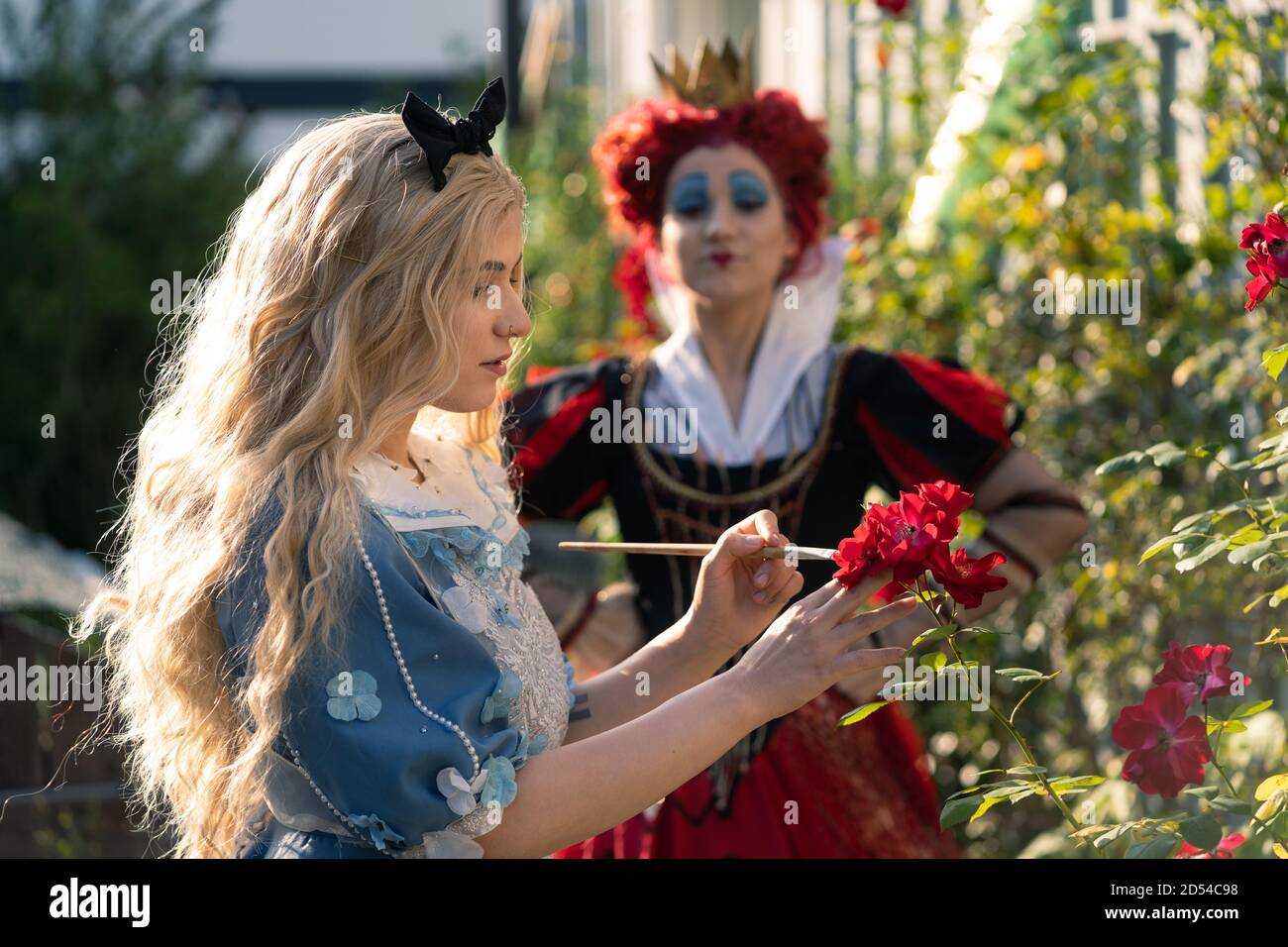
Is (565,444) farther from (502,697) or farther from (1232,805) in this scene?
(1232,805)

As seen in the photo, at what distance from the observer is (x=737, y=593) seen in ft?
5.93

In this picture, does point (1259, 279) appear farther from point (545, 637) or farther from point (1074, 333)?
point (1074, 333)

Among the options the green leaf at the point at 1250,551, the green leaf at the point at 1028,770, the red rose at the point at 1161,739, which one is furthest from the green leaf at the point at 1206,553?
the green leaf at the point at 1028,770

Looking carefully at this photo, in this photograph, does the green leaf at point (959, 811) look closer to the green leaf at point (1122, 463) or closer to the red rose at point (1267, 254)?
the green leaf at point (1122, 463)

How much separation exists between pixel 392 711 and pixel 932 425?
1.28 metres

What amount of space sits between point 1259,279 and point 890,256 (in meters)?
1.90

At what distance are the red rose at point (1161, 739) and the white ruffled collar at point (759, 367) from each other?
3.41 feet

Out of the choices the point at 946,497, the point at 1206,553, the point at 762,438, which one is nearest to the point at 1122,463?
the point at 1206,553

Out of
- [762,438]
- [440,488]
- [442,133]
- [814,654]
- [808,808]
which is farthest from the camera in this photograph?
[762,438]

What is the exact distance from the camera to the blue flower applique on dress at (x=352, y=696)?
1.46 m

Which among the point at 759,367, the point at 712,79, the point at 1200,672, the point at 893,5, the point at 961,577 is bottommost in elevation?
the point at 1200,672

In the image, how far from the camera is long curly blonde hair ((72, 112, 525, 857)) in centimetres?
155

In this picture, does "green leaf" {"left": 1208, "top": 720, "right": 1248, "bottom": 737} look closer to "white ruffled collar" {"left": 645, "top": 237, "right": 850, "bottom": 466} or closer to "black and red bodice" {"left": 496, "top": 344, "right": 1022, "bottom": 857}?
"black and red bodice" {"left": 496, "top": 344, "right": 1022, "bottom": 857}

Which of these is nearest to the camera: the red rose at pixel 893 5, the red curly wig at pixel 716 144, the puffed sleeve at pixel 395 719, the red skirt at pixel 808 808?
the puffed sleeve at pixel 395 719
